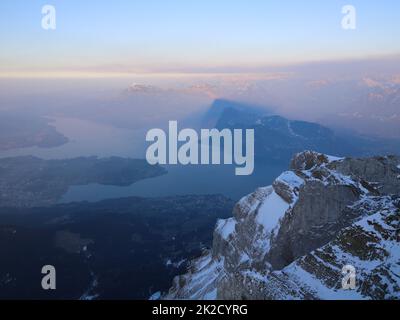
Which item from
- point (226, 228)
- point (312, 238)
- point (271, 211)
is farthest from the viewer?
point (226, 228)

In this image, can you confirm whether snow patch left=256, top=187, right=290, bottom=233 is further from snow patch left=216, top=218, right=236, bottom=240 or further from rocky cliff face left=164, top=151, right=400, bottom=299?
snow patch left=216, top=218, right=236, bottom=240

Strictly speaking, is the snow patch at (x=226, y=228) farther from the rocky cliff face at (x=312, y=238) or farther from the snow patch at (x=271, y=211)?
the snow patch at (x=271, y=211)

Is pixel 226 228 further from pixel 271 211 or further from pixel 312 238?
pixel 312 238

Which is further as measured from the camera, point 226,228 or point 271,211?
point 226,228

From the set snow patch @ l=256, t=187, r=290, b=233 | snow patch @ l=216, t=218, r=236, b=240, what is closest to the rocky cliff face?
snow patch @ l=256, t=187, r=290, b=233

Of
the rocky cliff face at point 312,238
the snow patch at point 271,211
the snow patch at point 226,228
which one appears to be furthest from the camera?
the snow patch at point 226,228

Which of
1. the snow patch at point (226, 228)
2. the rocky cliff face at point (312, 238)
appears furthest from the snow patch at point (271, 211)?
the snow patch at point (226, 228)

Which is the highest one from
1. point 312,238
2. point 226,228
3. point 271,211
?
point 312,238

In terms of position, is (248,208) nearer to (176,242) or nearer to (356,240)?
A: (356,240)

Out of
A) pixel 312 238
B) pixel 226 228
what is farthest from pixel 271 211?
pixel 226 228
